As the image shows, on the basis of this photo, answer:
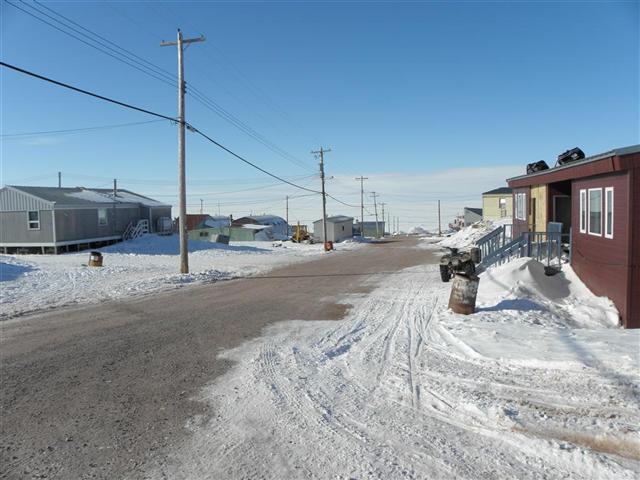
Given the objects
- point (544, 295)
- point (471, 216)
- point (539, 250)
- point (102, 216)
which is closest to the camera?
point (544, 295)

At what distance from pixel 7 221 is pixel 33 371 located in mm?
30517

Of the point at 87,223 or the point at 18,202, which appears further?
the point at 87,223

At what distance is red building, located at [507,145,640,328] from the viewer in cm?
1102

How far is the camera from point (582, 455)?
432cm

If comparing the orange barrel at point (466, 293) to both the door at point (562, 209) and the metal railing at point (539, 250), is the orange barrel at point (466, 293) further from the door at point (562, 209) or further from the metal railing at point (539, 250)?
the door at point (562, 209)

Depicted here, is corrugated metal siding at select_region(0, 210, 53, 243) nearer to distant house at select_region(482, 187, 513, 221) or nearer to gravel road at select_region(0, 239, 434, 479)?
gravel road at select_region(0, 239, 434, 479)

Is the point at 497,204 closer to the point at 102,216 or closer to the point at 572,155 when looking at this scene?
the point at 572,155

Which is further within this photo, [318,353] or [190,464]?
[318,353]

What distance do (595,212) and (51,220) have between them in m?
29.9

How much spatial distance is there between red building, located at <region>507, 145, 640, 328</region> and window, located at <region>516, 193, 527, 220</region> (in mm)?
5049

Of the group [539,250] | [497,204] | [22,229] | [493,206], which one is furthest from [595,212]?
[493,206]

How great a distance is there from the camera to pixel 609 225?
12344 mm

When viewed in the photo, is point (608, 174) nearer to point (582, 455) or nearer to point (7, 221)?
point (582, 455)

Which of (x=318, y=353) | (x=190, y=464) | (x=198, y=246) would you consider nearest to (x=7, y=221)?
(x=198, y=246)
